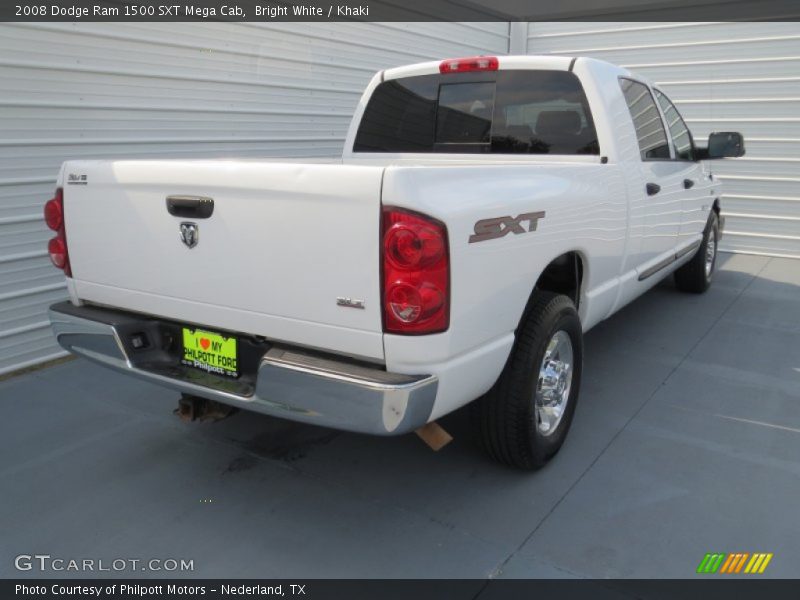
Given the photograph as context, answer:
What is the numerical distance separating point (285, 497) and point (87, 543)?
2.69 ft

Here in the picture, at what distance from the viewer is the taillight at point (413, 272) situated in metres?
2.18

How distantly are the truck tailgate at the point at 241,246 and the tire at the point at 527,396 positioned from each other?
83cm

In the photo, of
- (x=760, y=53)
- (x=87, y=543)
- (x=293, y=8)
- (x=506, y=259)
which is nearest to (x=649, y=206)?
(x=506, y=259)

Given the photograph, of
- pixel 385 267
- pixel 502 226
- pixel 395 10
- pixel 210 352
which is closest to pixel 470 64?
pixel 502 226

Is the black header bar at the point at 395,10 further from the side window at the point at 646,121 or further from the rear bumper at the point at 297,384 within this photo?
the side window at the point at 646,121

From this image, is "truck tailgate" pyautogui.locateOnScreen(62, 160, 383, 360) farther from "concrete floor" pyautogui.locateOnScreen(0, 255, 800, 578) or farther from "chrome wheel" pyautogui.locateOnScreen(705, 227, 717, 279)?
"chrome wheel" pyautogui.locateOnScreen(705, 227, 717, 279)

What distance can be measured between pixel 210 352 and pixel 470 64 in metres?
2.38

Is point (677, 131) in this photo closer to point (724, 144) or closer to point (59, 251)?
point (724, 144)

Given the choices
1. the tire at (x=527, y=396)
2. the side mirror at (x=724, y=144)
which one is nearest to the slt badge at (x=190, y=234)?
the tire at (x=527, y=396)

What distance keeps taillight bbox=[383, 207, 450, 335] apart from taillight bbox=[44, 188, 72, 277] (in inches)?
67.3

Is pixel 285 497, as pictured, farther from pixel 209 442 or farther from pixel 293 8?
pixel 293 8

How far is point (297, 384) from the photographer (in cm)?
235

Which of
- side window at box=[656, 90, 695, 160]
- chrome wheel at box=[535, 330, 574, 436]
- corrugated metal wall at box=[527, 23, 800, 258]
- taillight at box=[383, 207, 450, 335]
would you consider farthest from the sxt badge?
corrugated metal wall at box=[527, 23, 800, 258]

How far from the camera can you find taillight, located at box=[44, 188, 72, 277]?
119 inches
